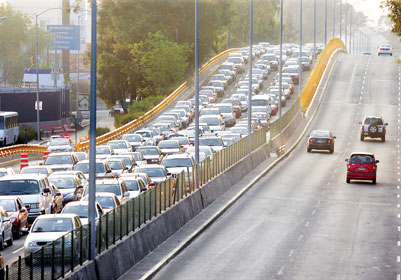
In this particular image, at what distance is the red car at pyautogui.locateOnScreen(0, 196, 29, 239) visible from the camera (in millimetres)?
31250

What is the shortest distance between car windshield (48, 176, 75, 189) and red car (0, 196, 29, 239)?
6.59 meters

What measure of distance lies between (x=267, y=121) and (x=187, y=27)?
49602 mm

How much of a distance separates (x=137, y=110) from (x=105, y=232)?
74.5 meters

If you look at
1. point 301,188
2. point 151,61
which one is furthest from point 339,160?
point 151,61

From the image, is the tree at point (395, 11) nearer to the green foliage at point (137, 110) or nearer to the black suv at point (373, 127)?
the black suv at point (373, 127)

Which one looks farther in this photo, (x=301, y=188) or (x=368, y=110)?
(x=368, y=110)

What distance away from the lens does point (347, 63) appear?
412ft

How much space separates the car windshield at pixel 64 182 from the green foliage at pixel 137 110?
52071 millimetres

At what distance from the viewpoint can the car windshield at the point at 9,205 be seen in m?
31.4

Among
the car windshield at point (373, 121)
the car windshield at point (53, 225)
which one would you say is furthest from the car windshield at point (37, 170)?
the car windshield at point (373, 121)

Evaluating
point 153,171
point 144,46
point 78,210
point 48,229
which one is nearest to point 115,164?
point 153,171

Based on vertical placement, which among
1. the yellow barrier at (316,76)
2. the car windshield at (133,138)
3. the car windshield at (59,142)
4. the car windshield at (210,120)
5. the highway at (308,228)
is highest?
the yellow barrier at (316,76)

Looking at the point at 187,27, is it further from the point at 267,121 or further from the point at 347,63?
the point at 267,121

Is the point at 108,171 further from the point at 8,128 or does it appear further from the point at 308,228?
the point at 8,128
